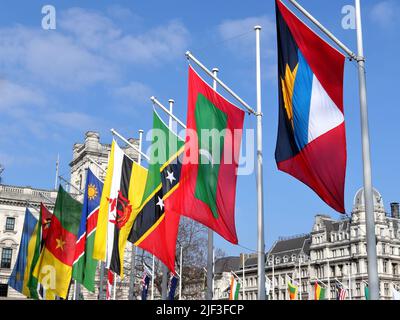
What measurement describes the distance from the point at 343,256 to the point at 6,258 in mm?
62275

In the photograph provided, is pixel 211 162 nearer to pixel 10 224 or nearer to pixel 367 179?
pixel 367 179

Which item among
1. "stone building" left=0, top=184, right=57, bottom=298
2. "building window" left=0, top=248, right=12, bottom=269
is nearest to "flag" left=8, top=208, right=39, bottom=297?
"stone building" left=0, top=184, right=57, bottom=298

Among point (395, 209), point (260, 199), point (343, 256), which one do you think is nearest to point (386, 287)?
point (343, 256)

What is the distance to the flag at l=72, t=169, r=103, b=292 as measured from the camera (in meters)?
32.5

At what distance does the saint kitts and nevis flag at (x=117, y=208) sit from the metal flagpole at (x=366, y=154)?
14.7 metres

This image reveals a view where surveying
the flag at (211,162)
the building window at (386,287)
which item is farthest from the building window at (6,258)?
the flag at (211,162)

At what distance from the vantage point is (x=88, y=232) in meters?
33.2

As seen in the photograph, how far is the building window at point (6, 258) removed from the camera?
285 feet

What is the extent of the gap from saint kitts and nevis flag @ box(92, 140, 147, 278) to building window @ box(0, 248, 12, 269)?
62.0 meters

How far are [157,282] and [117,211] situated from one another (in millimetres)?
34331

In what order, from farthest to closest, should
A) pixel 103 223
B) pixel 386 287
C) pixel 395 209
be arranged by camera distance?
pixel 395 209, pixel 386 287, pixel 103 223

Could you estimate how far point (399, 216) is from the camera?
4776 inches

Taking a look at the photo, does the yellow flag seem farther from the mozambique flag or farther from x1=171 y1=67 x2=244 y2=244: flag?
x1=171 y1=67 x2=244 y2=244: flag
